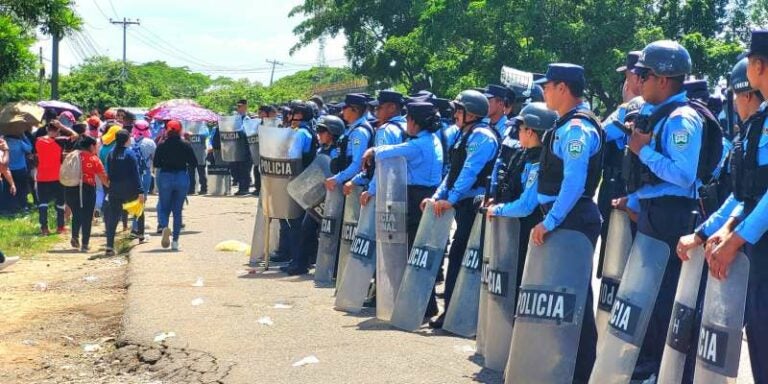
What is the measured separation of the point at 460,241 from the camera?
844 centimetres

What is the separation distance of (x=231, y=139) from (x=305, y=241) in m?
11.4

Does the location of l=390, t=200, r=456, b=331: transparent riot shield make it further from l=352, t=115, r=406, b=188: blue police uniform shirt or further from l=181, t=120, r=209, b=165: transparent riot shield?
l=181, t=120, r=209, b=165: transparent riot shield

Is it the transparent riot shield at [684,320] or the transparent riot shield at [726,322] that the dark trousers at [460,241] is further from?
the transparent riot shield at [726,322]

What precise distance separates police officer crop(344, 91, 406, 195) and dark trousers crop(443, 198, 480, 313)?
1.21 metres

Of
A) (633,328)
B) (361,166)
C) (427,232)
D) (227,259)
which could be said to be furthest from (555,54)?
(633,328)

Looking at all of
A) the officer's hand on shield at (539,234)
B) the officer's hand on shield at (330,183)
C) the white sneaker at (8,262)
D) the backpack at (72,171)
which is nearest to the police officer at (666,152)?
the officer's hand on shield at (539,234)

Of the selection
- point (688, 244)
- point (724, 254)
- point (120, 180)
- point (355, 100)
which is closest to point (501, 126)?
point (355, 100)

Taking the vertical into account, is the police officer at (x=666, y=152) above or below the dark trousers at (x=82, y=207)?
above

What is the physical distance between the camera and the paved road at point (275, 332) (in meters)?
6.92

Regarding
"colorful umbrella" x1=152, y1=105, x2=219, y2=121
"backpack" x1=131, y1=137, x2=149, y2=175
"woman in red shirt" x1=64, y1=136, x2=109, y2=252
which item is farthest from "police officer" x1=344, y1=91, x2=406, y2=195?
"colorful umbrella" x1=152, y1=105, x2=219, y2=121

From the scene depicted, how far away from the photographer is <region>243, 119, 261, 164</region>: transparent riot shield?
68.1ft

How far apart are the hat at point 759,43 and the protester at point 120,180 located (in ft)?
35.1

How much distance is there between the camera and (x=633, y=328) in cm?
552

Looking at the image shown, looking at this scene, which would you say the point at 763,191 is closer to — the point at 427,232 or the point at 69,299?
the point at 427,232
